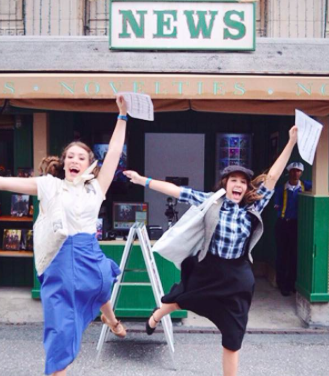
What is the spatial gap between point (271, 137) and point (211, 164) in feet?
3.34

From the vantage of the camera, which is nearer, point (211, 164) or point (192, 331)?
point (192, 331)

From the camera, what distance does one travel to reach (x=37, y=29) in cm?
663

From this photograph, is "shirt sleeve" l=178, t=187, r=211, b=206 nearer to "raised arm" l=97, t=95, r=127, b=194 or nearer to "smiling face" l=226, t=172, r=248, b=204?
"smiling face" l=226, t=172, r=248, b=204

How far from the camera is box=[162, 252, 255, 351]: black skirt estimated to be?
11.5 ft

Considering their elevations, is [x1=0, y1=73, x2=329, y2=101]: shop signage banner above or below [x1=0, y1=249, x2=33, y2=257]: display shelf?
above

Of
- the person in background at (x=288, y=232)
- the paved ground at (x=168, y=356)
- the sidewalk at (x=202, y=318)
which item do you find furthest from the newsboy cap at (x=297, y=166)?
the paved ground at (x=168, y=356)

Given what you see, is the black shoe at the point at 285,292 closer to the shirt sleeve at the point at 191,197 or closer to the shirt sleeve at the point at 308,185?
the shirt sleeve at the point at 308,185

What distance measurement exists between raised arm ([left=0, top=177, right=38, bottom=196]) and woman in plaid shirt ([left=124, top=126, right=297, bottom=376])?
653mm

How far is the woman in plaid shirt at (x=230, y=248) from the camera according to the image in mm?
3477

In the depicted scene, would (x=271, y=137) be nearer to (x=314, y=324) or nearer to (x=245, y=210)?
(x=314, y=324)

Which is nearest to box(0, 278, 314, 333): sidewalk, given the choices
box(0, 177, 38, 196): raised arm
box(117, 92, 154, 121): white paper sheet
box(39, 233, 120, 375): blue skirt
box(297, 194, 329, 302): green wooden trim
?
box(297, 194, 329, 302): green wooden trim

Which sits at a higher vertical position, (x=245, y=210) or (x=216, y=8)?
(x=216, y=8)

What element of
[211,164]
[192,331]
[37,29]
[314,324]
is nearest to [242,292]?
[192,331]

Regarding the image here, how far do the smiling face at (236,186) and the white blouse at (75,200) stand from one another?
37.5 inches
